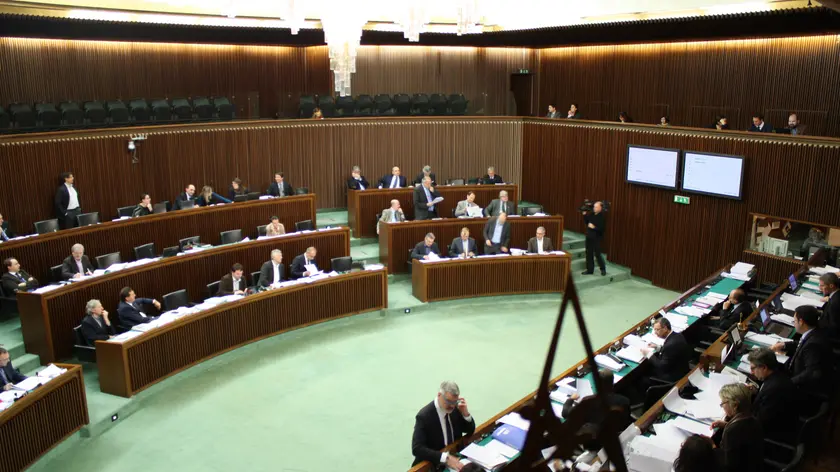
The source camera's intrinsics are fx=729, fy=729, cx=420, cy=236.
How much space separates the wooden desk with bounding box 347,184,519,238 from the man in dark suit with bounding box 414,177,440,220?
25.8 inches

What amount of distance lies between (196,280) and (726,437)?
7227mm

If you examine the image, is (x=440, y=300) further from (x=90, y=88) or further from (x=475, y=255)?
(x=90, y=88)

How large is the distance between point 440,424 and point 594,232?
7795 mm

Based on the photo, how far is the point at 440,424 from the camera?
17.0 ft

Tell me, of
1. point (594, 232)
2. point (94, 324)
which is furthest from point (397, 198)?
point (94, 324)

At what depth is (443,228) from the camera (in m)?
12.1

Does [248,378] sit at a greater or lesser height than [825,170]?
lesser

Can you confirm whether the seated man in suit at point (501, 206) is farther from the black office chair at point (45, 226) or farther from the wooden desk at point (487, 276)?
the black office chair at point (45, 226)

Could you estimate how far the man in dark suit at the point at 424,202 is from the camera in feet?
41.3

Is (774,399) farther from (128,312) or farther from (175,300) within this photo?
(175,300)

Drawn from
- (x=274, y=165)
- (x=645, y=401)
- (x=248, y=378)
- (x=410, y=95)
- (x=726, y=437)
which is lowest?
(x=248, y=378)

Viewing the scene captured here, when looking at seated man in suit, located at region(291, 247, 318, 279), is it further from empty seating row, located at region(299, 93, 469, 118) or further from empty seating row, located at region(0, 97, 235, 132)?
empty seating row, located at region(299, 93, 469, 118)

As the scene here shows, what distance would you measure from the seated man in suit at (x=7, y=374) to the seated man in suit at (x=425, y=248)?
592 cm

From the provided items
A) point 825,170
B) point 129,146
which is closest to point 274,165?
point 129,146
